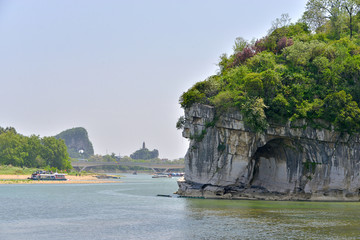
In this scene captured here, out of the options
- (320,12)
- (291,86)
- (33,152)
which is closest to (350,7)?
(320,12)

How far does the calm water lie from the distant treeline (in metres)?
75.5

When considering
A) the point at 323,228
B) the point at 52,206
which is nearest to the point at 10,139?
the point at 52,206

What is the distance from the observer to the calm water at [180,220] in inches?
1247

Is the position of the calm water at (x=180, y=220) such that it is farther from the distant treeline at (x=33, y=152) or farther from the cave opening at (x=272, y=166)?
the distant treeline at (x=33, y=152)

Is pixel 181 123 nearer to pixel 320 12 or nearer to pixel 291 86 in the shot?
pixel 291 86

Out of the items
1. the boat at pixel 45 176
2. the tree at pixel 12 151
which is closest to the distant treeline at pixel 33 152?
the tree at pixel 12 151

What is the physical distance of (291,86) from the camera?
5800cm

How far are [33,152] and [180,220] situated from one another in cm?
9913

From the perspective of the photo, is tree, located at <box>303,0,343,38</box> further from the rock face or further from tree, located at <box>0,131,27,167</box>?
tree, located at <box>0,131,27,167</box>

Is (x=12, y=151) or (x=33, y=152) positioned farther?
(x=33, y=152)

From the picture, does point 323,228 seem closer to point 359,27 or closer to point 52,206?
point 52,206

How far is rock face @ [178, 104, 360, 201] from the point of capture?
2196 inches

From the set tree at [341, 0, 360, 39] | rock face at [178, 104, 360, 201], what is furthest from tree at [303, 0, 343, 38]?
rock face at [178, 104, 360, 201]

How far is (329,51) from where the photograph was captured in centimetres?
6162
